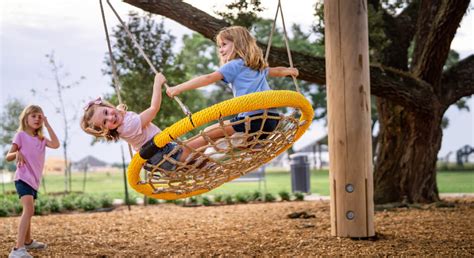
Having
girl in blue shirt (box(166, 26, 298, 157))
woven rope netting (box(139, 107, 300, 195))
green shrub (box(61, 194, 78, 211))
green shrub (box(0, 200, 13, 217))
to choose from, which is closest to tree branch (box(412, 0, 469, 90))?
woven rope netting (box(139, 107, 300, 195))

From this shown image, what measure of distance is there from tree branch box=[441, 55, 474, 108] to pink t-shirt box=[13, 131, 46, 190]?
5.42 metres

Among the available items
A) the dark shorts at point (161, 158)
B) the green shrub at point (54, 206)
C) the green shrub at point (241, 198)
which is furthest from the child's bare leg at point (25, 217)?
the green shrub at point (241, 198)

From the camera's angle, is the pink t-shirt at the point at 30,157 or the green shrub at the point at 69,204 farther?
the green shrub at the point at 69,204

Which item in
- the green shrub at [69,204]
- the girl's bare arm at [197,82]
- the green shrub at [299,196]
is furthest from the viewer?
the green shrub at [299,196]

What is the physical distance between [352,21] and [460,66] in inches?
156

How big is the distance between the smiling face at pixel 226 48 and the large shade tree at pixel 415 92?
118 inches

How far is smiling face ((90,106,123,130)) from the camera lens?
11.9 feet

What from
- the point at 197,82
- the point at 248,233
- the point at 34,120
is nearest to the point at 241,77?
the point at 197,82

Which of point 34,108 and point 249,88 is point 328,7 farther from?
point 34,108

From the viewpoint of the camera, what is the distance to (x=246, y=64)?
361cm

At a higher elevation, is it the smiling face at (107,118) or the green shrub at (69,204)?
the smiling face at (107,118)

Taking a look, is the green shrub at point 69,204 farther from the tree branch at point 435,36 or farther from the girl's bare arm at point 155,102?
the girl's bare arm at point 155,102

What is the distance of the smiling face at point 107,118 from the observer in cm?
362

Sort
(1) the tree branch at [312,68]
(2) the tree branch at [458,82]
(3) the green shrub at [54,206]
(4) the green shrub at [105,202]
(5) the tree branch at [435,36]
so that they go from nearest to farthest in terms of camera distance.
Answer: (1) the tree branch at [312,68]
(5) the tree branch at [435,36]
(2) the tree branch at [458,82]
(3) the green shrub at [54,206]
(4) the green shrub at [105,202]
